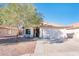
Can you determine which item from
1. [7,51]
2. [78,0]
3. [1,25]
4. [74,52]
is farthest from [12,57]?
[78,0]

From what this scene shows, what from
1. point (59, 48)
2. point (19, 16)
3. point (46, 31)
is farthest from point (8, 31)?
point (59, 48)

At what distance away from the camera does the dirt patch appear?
353 cm

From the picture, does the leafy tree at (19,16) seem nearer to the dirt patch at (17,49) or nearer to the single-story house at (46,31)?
the single-story house at (46,31)

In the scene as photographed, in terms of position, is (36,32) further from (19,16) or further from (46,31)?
(19,16)

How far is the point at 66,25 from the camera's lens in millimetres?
3562

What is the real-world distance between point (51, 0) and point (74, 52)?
2.18ft

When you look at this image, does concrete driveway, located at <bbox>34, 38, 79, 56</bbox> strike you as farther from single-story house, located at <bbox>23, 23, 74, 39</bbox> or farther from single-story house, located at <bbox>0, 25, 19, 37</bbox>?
single-story house, located at <bbox>0, 25, 19, 37</bbox>

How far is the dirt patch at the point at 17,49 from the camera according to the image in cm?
353

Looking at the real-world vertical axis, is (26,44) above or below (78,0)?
below

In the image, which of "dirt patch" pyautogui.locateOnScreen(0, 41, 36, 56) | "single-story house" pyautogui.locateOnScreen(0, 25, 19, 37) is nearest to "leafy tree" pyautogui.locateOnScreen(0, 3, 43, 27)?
"single-story house" pyautogui.locateOnScreen(0, 25, 19, 37)

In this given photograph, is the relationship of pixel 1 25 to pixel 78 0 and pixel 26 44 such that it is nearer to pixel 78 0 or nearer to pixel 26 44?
pixel 26 44

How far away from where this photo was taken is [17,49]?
3.54 metres

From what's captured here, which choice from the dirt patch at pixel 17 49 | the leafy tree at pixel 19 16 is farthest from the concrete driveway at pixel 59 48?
the leafy tree at pixel 19 16

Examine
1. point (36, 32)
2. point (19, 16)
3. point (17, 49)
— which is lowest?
point (17, 49)
